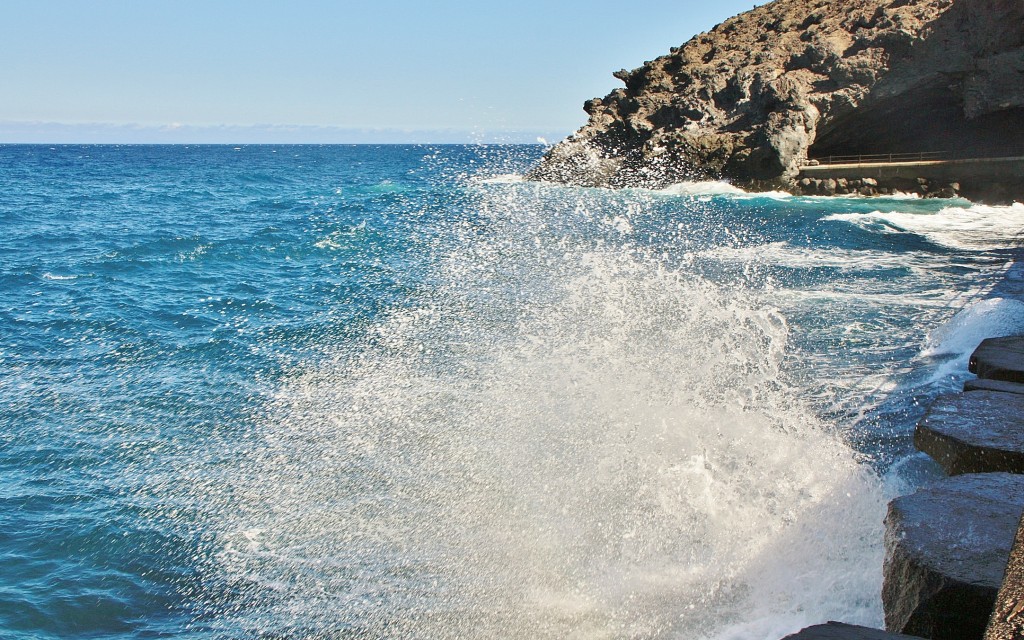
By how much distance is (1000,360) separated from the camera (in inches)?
298

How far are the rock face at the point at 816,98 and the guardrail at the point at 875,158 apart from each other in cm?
102

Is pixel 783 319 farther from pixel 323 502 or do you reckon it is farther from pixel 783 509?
pixel 323 502

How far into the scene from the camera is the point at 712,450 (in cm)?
711

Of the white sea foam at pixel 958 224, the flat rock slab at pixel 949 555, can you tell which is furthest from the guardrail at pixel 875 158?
the flat rock slab at pixel 949 555

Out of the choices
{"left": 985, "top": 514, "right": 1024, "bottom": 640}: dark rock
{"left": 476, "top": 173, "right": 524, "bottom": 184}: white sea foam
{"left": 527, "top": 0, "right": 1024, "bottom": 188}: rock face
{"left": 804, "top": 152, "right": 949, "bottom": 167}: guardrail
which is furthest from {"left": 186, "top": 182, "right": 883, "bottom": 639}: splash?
{"left": 476, "top": 173, "right": 524, "bottom": 184}: white sea foam

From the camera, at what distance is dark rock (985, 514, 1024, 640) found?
6.34 ft

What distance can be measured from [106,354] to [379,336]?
400 cm

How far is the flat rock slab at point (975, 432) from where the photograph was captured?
5.44 m

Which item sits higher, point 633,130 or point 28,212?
point 633,130

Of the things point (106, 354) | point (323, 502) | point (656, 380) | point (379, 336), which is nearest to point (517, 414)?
point (656, 380)

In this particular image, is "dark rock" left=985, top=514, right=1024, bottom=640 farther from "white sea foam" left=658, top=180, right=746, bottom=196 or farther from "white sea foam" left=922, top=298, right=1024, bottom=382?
"white sea foam" left=658, top=180, right=746, bottom=196

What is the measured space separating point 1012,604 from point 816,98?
37453 millimetres

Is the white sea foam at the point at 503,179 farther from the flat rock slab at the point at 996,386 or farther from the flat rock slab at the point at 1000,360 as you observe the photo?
the flat rock slab at the point at 996,386

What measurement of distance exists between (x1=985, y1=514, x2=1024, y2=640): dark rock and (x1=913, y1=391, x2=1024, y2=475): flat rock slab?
3910 millimetres
